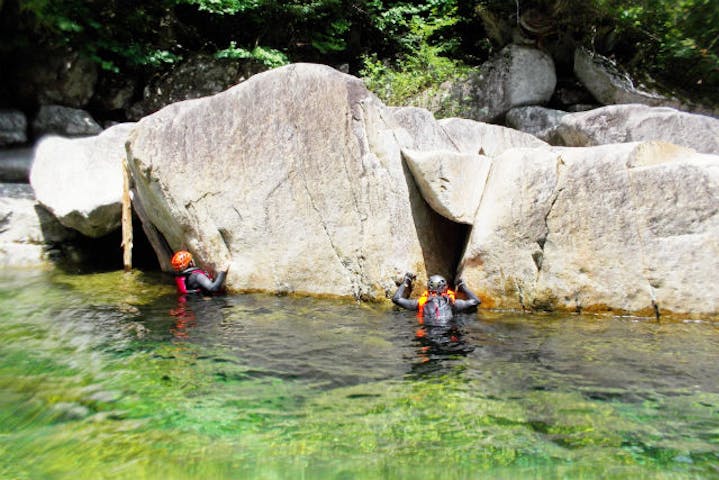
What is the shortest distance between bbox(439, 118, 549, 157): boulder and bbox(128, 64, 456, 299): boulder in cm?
284

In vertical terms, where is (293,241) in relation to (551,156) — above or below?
below

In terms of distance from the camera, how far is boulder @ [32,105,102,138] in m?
16.9

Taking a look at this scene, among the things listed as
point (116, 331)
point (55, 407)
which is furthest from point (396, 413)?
point (116, 331)

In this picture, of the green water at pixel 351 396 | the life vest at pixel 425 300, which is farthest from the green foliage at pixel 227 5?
the life vest at pixel 425 300

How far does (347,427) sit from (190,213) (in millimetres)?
6385

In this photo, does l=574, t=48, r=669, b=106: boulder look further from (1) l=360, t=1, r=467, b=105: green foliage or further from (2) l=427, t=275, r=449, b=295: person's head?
(2) l=427, t=275, r=449, b=295: person's head

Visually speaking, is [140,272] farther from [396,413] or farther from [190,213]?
[396,413]

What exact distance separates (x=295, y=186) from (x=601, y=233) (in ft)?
16.6

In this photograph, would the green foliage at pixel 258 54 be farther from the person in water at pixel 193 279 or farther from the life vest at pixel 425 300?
the life vest at pixel 425 300

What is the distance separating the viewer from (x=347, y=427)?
4762 millimetres

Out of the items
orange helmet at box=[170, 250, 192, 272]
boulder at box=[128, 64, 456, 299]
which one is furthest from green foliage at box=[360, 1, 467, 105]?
orange helmet at box=[170, 250, 192, 272]

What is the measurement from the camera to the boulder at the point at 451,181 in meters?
9.09

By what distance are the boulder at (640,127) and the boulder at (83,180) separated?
10.7 meters

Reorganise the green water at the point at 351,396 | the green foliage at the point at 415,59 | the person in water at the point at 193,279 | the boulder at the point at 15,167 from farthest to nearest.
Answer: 1. the green foliage at the point at 415,59
2. the boulder at the point at 15,167
3. the person in water at the point at 193,279
4. the green water at the point at 351,396
